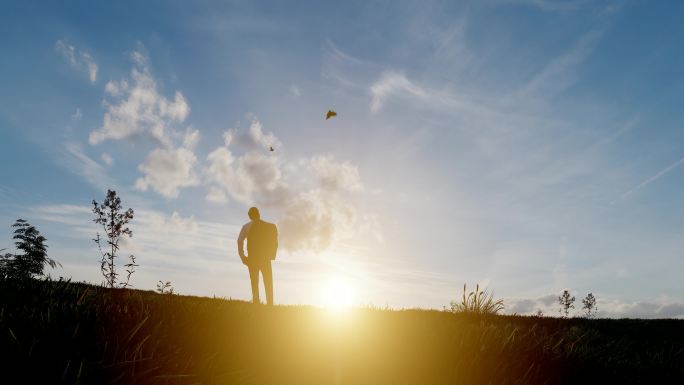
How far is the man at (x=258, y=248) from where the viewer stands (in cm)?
1148

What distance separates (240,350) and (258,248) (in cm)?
714

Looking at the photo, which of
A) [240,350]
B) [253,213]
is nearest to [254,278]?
[253,213]

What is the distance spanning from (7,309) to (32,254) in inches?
699

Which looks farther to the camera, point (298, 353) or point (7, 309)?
point (298, 353)

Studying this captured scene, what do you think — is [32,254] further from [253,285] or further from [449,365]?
[449,365]

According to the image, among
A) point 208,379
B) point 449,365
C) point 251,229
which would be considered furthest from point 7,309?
point 251,229

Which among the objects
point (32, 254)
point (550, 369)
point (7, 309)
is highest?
point (32, 254)

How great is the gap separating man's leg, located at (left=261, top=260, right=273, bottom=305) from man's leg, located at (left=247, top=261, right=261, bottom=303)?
0.58 ft

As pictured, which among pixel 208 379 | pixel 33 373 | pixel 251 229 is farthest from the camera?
pixel 251 229

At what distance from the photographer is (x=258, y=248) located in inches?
452

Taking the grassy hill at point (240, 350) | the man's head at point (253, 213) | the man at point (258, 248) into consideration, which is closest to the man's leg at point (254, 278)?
the man at point (258, 248)

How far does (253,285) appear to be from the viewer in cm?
1175

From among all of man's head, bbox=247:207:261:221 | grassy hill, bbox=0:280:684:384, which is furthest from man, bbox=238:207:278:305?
grassy hill, bbox=0:280:684:384

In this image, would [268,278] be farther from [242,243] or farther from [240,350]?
[240,350]
